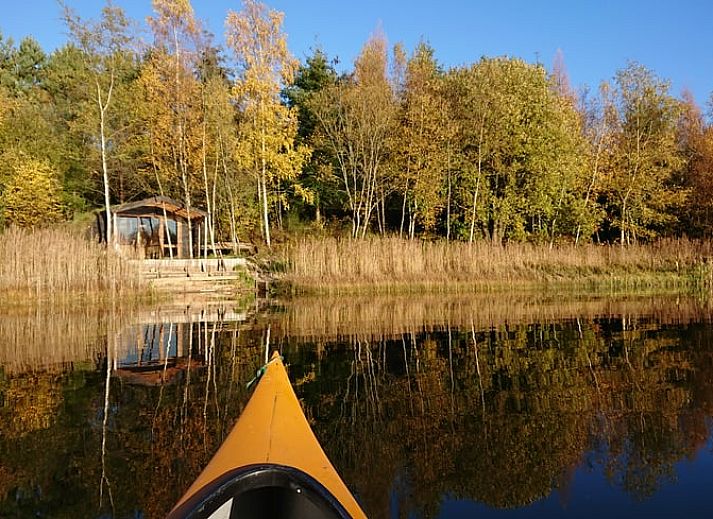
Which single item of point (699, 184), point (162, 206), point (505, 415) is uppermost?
point (699, 184)

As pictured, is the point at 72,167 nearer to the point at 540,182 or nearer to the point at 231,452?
the point at 540,182

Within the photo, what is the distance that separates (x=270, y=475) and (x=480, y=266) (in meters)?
20.1

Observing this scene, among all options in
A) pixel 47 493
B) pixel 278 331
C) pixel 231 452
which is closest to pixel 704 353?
pixel 278 331

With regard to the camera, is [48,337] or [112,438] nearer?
[112,438]

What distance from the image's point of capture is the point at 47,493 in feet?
15.2

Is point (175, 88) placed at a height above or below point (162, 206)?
above

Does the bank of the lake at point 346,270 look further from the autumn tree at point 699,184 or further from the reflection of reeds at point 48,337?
the autumn tree at point 699,184

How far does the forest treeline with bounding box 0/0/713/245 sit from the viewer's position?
2467 cm

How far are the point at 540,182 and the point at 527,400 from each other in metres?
22.2

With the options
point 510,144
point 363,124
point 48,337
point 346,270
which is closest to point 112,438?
point 48,337

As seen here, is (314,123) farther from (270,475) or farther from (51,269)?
(270,475)

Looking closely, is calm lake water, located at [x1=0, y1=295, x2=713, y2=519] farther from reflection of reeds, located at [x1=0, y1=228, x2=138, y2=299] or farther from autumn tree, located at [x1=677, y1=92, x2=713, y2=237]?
autumn tree, located at [x1=677, y1=92, x2=713, y2=237]

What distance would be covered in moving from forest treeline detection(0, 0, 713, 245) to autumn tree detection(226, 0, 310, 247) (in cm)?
8

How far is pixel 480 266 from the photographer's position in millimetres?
22188
